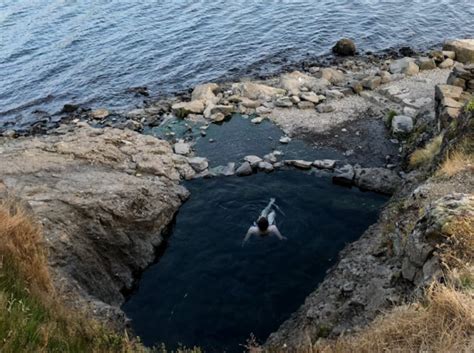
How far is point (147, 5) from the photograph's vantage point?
48.5m

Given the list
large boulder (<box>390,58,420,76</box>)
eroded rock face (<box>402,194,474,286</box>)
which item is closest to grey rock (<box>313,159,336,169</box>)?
eroded rock face (<box>402,194,474,286</box>)

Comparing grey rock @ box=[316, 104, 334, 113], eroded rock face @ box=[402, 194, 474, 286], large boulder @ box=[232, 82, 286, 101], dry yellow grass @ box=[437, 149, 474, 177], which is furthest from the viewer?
large boulder @ box=[232, 82, 286, 101]

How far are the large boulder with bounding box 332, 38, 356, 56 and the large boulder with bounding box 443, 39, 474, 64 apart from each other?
663 cm

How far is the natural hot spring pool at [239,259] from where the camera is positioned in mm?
14453

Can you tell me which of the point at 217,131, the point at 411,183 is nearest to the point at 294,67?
the point at 217,131

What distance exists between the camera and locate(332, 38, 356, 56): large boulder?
35438mm

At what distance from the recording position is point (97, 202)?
16750mm

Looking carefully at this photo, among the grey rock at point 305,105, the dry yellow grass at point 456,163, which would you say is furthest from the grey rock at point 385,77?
the dry yellow grass at point 456,163

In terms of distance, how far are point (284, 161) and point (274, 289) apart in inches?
323

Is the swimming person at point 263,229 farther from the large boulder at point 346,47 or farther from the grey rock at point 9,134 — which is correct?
the large boulder at point 346,47

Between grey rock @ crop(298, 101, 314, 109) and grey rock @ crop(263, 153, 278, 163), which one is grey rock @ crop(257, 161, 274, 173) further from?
grey rock @ crop(298, 101, 314, 109)

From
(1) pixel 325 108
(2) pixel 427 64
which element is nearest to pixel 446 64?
(2) pixel 427 64

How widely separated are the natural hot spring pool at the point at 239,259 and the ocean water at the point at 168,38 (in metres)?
14.7

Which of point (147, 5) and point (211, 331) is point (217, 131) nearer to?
point (211, 331)
